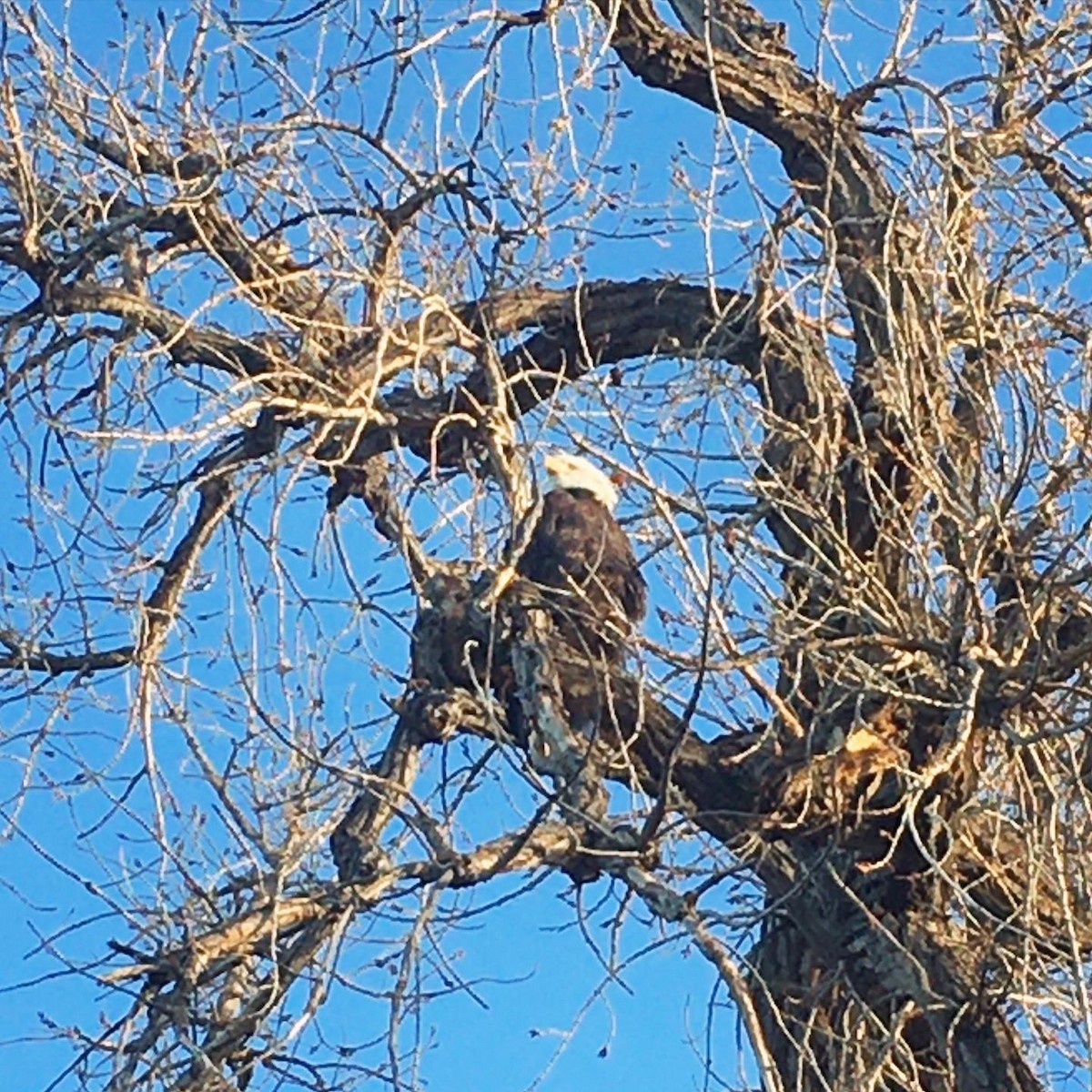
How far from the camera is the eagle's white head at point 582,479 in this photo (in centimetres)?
658

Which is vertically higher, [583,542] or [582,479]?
[582,479]

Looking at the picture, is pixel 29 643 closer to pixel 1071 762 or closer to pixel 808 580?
pixel 808 580

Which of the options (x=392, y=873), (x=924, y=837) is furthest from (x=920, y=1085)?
(x=392, y=873)

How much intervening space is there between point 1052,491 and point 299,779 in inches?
74.1

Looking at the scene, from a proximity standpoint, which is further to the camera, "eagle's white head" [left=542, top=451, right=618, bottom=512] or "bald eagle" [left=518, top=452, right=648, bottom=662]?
"bald eagle" [left=518, top=452, right=648, bottom=662]

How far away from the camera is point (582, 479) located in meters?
7.16

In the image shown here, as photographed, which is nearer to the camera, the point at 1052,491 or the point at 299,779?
the point at 1052,491

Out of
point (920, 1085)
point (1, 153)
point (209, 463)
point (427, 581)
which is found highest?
point (1, 153)

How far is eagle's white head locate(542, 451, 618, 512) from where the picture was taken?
6578 mm

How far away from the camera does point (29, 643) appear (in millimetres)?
6020

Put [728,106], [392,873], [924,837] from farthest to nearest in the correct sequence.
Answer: [728,106] → [924,837] → [392,873]

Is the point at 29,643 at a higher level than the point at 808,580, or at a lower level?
higher

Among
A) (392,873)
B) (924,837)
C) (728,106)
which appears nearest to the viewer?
(392,873)

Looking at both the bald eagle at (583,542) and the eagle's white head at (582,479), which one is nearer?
the eagle's white head at (582,479)
